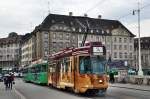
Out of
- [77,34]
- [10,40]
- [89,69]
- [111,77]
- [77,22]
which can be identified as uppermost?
[77,22]

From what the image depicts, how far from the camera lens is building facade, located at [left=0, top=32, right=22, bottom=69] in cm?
17562

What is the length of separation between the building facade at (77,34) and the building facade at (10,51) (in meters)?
44.8

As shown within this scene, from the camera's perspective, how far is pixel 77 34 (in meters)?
130

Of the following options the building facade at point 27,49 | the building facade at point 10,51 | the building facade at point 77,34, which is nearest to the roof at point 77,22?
the building facade at point 77,34

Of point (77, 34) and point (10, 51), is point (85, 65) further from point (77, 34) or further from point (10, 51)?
point (10, 51)

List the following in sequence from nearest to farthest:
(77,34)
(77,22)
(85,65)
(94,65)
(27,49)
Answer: (94,65), (85,65), (77,22), (77,34), (27,49)

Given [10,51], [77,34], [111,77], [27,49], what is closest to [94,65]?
[111,77]

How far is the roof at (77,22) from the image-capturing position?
12366 cm

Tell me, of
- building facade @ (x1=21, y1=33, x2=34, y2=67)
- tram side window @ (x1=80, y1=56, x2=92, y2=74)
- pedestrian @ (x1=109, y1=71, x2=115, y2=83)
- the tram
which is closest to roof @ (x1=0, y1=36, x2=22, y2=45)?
building facade @ (x1=21, y1=33, x2=34, y2=67)

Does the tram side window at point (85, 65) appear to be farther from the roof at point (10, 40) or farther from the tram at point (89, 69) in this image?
the roof at point (10, 40)

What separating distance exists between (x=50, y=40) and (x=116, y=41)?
2501cm

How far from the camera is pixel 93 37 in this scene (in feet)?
439

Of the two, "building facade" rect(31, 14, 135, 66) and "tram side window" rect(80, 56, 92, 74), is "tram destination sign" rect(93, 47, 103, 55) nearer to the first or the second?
"tram side window" rect(80, 56, 92, 74)

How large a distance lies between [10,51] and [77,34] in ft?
188
